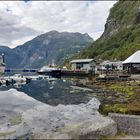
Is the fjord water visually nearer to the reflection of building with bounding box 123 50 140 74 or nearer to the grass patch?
the grass patch

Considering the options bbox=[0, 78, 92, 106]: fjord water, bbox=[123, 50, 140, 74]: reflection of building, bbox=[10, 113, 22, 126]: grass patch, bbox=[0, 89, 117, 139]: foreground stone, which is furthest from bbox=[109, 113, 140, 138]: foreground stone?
bbox=[123, 50, 140, 74]: reflection of building

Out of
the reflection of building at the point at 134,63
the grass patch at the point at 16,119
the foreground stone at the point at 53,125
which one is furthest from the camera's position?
the reflection of building at the point at 134,63

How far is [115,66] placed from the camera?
18312 cm

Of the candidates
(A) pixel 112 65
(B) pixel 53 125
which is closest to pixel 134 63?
(A) pixel 112 65

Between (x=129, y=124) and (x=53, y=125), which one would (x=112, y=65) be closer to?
(x=53, y=125)

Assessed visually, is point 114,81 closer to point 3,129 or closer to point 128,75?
point 128,75

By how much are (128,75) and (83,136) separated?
91854 mm

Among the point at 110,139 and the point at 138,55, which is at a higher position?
the point at 138,55

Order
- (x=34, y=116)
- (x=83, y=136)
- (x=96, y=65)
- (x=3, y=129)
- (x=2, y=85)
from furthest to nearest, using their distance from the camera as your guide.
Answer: (x=96, y=65) → (x=2, y=85) → (x=34, y=116) → (x=3, y=129) → (x=83, y=136)

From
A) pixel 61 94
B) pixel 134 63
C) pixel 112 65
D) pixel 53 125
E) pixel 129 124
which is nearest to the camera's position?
pixel 129 124

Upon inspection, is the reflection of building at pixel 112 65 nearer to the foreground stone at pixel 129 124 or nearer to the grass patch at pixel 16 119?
the grass patch at pixel 16 119

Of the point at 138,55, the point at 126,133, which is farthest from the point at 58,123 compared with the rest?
the point at 138,55

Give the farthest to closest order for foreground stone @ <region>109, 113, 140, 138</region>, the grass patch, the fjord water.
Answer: the fjord water → the grass patch → foreground stone @ <region>109, 113, 140, 138</region>

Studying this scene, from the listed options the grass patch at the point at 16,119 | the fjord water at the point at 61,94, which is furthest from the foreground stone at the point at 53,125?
the fjord water at the point at 61,94
